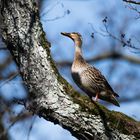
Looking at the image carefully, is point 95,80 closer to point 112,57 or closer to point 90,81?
point 90,81

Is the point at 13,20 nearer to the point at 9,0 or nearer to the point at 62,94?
the point at 9,0

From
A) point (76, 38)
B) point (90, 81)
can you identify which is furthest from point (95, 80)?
point (76, 38)

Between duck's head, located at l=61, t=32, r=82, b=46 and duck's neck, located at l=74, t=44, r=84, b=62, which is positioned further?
duck's head, located at l=61, t=32, r=82, b=46

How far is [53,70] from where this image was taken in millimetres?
6141

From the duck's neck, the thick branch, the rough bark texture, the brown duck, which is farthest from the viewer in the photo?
the thick branch

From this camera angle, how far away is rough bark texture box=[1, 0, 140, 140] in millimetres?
6012

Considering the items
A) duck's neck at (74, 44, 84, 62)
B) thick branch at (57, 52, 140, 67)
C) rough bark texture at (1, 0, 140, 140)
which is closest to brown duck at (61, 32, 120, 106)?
duck's neck at (74, 44, 84, 62)

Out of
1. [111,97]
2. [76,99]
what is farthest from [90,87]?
[76,99]

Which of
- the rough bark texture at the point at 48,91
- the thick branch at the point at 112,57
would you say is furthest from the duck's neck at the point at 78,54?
the thick branch at the point at 112,57

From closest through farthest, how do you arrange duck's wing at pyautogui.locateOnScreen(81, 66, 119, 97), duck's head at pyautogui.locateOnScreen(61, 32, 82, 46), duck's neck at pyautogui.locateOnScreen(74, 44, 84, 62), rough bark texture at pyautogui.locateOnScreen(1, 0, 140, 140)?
rough bark texture at pyautogui.locateOnScreen(1, 0, 140, 140), duck's wing at pyautogui.locateOnScreen(81, 66, 119, 97), duck's neck at pyautogui.locateOnScreen(74, 44, 84, 62), duck's head at pyautogui.locateOnScreen(61, 32, 82, 46)

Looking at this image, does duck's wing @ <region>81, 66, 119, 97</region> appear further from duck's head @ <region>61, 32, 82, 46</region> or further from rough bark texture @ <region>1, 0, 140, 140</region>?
rough bark texture @ <region>1, 0, 140, 140</region>

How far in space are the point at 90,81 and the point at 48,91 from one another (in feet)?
5.67

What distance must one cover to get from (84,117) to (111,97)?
1.69 m

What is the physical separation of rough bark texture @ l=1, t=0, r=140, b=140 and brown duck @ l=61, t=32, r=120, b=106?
1300mm
